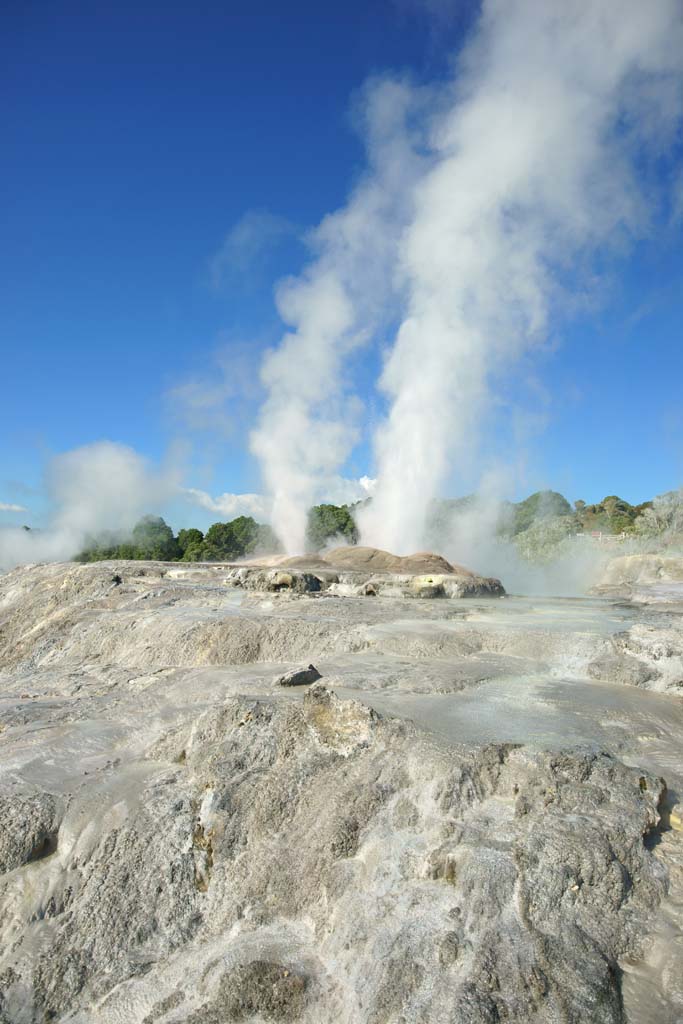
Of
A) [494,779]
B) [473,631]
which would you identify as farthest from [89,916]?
[473,631]

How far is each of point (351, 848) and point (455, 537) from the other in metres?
28.1

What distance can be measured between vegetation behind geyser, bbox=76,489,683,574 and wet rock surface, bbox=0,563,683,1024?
23.9 metres

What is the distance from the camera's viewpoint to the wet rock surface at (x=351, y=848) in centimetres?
411

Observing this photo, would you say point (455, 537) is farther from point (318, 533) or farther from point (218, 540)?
point (218, 540)

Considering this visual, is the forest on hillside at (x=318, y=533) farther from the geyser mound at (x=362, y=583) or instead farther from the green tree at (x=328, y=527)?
the geyser mound at (x=362, y=583)

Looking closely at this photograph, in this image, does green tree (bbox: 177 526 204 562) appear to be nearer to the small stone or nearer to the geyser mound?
the geyser mound

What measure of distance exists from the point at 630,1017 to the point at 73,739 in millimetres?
5864

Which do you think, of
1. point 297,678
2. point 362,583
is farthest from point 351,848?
point 362,583

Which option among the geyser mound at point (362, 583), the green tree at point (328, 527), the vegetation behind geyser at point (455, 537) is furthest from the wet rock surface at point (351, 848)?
the green tree at point (328, 527)

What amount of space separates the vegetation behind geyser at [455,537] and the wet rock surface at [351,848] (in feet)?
78.5

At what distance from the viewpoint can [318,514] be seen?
138 feet

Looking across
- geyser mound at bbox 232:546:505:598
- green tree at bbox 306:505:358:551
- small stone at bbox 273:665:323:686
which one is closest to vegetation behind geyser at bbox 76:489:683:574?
green tree at bbox 306:505:358:551

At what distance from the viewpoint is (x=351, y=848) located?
514 cm

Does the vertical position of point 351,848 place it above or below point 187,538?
below
